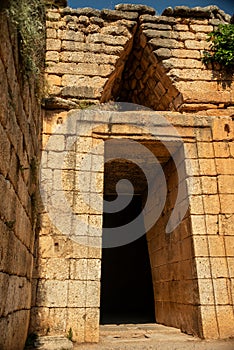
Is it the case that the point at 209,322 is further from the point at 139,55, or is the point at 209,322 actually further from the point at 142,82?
the point at 139,55

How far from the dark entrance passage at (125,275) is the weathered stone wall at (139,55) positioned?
501 centimetres

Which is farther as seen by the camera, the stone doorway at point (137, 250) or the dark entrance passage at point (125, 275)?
the dark entrance passage at point (125, 275)

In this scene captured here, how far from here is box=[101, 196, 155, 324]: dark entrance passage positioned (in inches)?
438

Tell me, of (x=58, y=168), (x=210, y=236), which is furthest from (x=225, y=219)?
(x=58, y=168)

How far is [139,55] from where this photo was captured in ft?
23.4

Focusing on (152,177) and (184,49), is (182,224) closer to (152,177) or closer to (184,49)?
(152,177)

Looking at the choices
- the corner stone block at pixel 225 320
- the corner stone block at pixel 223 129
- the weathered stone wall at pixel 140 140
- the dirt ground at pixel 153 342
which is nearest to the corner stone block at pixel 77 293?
the weathered stone wall at pixel 140 140

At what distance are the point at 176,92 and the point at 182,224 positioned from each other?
254 centimetres

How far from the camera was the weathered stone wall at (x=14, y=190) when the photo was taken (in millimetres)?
2934

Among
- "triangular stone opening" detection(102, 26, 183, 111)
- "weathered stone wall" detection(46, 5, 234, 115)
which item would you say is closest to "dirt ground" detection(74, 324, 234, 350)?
"weathered stone wall" detection(46, 5, 234, 115)

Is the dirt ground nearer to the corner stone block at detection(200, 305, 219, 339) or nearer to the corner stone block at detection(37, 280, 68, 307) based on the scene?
the corner stone block at detection(200, 305, 219, 339)

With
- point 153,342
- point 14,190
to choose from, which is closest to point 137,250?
point 153,342

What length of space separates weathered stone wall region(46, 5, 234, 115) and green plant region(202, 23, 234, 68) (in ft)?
0.44

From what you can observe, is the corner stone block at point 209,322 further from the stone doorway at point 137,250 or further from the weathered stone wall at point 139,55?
the weathered stone wall at point 139,55
